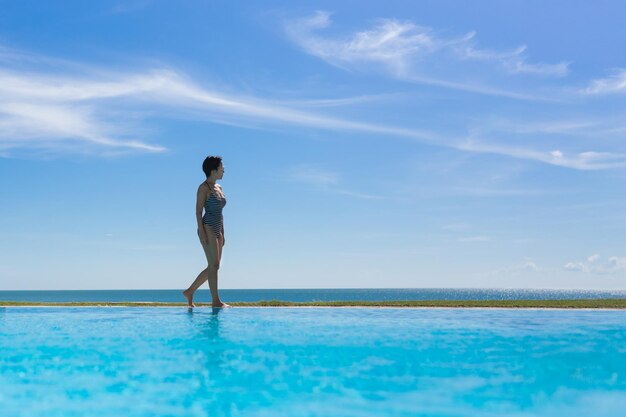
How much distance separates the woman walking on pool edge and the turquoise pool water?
3580mm

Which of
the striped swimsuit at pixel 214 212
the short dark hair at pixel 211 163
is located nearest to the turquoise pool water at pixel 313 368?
the striped swimsuit at pixel 214 212

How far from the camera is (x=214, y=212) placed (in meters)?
17.0

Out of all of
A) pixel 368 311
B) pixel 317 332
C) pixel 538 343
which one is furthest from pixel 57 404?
pixel 368 311

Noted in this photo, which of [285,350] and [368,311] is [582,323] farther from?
[285,350]

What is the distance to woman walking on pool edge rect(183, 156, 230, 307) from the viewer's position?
16844 mm

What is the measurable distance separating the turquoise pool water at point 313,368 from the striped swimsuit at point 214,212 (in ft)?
13.7

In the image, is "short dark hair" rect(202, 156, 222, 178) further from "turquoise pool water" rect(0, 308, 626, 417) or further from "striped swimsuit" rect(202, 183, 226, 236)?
"turquoise pool water" rect(0, 308, 626, 417)

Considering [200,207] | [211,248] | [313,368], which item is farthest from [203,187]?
[313,368]

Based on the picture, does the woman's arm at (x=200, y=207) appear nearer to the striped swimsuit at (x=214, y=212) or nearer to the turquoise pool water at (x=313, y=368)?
the striped swimsuit at (x=214, y=212)

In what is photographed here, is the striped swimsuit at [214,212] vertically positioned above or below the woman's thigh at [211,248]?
above

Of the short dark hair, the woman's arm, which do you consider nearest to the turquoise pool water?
the woman's arm

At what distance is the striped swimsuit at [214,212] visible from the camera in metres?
17.0

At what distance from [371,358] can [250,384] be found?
215 cm

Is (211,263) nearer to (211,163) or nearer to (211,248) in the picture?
(211,248)
